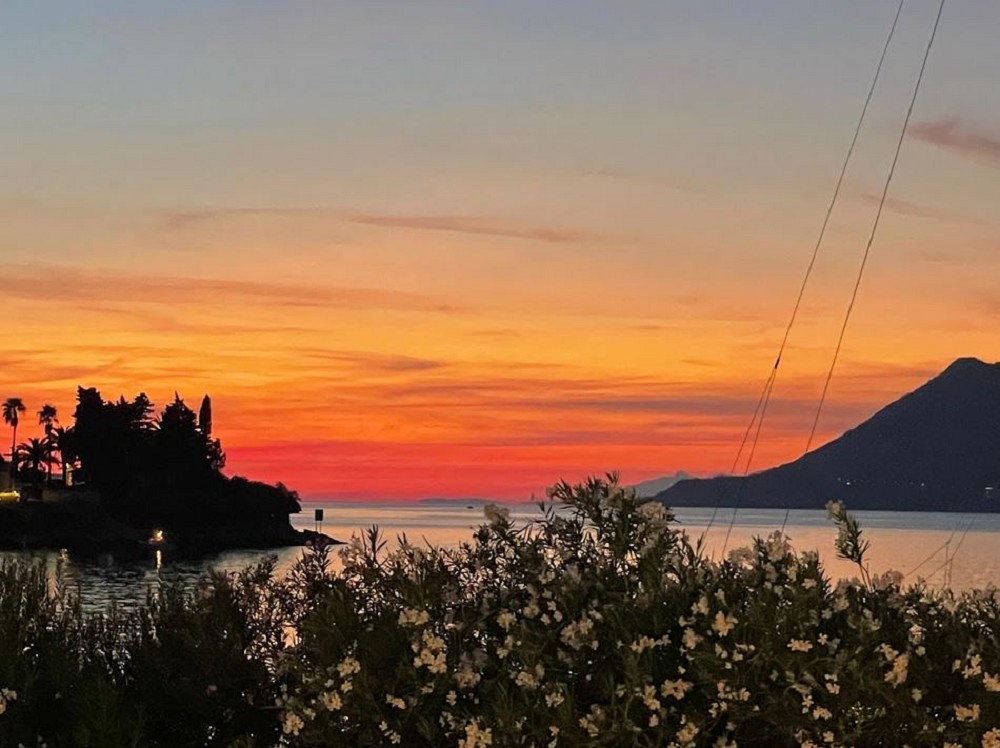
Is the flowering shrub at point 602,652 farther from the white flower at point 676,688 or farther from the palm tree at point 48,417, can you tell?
the palm tree at point 48,417

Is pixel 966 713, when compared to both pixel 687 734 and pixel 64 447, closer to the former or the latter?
pixel 687 734

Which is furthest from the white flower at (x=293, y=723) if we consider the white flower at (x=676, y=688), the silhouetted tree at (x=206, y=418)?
the silhouetted tree at (x=206, y=418)

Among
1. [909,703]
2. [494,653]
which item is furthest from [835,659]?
[494,653]

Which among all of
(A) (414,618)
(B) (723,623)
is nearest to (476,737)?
(A) (414,618)

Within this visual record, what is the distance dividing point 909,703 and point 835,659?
0.36 meters

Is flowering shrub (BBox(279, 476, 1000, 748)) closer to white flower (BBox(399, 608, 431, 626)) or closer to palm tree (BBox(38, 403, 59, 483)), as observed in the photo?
white flower (BBox(399, 608, 431, 626))

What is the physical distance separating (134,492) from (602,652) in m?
141

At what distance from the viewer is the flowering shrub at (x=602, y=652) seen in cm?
586

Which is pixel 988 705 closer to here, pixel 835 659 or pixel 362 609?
pixel 835 659

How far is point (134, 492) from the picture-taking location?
14262cm

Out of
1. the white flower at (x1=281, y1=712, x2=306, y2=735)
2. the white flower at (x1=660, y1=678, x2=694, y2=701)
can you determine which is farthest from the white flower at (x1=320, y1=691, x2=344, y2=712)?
the white flower at (x1=660, y1=678, x2=694, y2=701)

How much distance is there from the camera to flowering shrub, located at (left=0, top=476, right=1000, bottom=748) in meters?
A: 5.86

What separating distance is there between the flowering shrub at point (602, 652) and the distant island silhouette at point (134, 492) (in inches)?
5033

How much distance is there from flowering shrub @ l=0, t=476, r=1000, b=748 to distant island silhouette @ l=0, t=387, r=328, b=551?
127846mm
